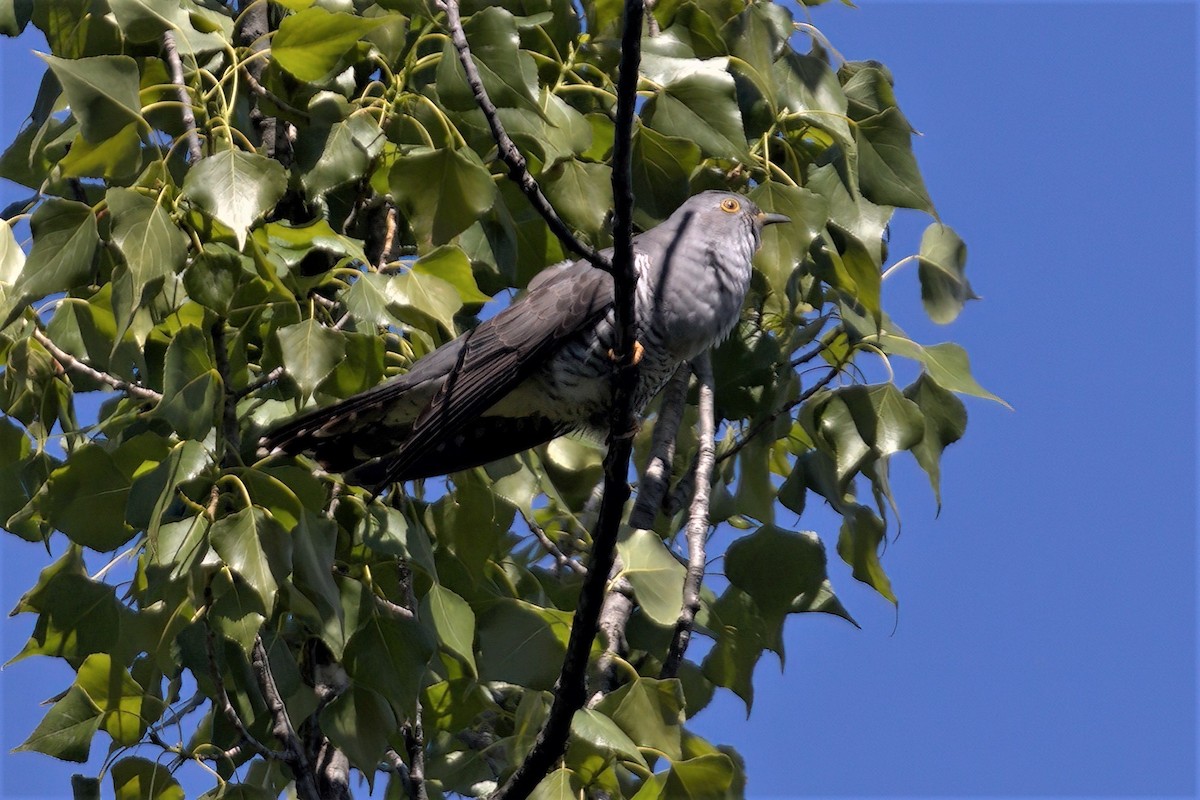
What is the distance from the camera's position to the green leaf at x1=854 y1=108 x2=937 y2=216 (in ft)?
8.51

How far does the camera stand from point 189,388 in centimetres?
207

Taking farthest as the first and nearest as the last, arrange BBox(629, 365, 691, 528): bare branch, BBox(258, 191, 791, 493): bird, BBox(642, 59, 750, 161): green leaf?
1. BBox(629, 365, 691, 528): bare branch
2. BBox(258, 191, 791, 493): bird
3. BBox(642, 59, 750, 161): green leaf

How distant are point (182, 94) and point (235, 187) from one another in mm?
311

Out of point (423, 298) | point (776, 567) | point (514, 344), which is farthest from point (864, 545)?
point (423, 298)

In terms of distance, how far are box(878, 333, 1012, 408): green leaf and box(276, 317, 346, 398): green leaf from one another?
1.17 m

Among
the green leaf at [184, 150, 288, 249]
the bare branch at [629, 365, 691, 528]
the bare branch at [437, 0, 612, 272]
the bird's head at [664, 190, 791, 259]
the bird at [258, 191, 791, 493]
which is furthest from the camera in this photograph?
the bird's head at [664, 190, 791, 259]

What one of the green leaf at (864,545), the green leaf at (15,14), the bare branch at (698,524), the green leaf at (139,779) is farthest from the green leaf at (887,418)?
the green leaf at (15,14)

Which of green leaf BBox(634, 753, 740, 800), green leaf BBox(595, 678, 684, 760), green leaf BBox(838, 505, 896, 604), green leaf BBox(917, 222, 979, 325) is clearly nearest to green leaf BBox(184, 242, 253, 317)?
green leaf BBox(595, 678, 684, 760)

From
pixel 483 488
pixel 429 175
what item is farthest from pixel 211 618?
pixel 429 175

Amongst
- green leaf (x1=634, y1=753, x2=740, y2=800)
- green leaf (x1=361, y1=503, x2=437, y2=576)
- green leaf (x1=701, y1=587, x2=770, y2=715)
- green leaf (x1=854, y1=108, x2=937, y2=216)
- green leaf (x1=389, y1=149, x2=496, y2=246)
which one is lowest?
green leaf (x1=634, y1=753, x2=740, y2=800)

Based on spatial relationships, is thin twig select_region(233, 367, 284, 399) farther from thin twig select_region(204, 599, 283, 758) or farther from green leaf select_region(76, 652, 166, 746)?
green leaf select_region(76, 652, 166, 746)

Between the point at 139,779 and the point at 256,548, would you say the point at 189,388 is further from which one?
the point at 139,779

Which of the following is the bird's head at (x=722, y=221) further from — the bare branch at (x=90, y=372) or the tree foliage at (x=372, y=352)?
the bare branch at (x=90, y=372)

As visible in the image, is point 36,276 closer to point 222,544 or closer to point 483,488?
point 222,544
